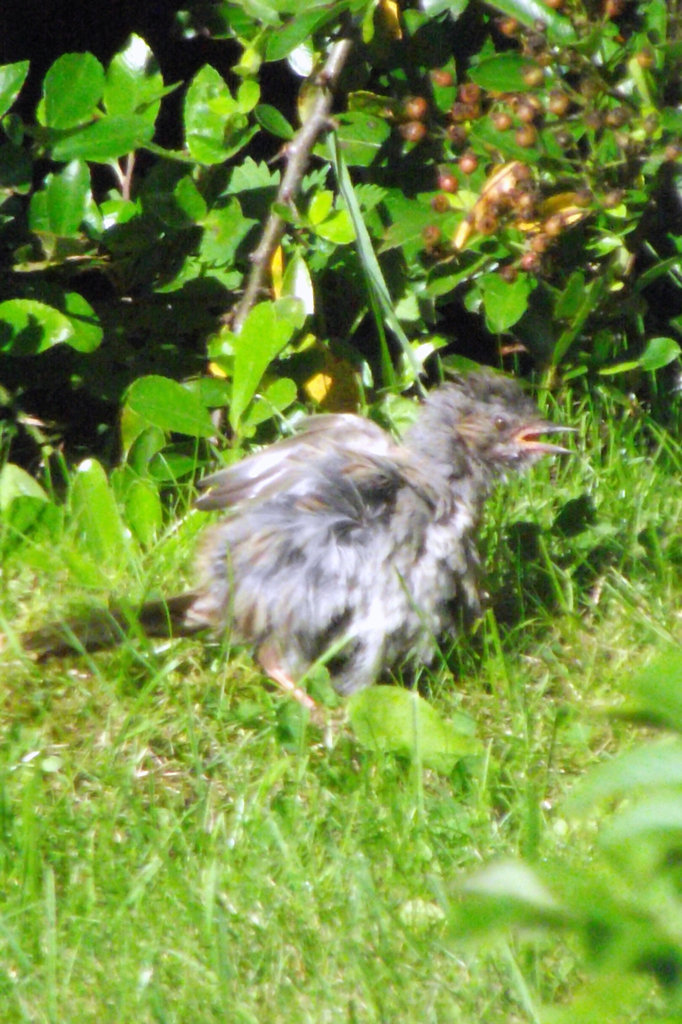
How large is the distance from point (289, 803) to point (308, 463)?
0.99 m

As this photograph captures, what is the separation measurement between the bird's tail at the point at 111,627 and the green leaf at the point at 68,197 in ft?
3.81

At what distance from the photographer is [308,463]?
3479 mm

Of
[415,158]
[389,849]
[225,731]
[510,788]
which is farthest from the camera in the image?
[415,158]

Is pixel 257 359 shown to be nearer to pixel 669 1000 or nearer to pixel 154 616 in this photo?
pixel 154 616

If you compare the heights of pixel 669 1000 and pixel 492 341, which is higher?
pixel 669 1000

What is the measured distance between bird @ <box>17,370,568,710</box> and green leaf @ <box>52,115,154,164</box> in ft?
3.02

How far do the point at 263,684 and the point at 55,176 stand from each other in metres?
1.57

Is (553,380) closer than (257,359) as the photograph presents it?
No

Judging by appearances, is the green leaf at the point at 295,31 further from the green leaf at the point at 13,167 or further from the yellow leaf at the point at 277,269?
the green leaf at the point at 13,167

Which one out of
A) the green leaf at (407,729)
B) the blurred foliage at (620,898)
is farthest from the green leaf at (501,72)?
the blurred foliage at (620,898)

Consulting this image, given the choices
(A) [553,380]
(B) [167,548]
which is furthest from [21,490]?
(A) [553,380]

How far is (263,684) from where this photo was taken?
11.1 ft

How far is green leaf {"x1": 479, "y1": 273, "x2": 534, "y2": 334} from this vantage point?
4.10 metres

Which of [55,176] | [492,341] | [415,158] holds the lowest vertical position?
[492,341]
